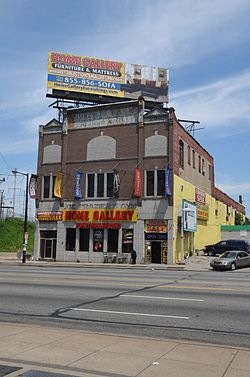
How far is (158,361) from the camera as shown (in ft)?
21.6

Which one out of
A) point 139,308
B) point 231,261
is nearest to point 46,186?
point 231,261

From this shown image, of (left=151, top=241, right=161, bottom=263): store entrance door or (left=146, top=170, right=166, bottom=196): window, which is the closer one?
(left=151, top=241, right=161, bottom=263): store entrance door

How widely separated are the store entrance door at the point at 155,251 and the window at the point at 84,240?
6.37m

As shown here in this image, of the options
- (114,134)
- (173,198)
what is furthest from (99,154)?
(173,198)

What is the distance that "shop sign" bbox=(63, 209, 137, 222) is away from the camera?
38.2 meters

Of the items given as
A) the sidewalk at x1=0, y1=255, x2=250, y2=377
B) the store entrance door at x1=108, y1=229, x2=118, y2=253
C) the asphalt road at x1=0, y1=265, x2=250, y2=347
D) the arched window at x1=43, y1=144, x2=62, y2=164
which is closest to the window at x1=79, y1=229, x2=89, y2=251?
the store entrance door at x1=108, y1=229, x2=118, y2=253

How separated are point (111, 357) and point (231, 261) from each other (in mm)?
24772

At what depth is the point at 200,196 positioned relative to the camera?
47.8 meters

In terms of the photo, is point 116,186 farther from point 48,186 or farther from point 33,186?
point 33,186

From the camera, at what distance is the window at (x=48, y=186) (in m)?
42.5

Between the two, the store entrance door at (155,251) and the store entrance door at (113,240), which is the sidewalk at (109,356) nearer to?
the store entrance door at (155,251)

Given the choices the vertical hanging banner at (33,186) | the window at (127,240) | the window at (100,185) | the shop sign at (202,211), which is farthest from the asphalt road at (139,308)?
the shop sign at (202,211)

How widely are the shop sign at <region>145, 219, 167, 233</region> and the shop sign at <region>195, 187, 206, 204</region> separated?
396 inches

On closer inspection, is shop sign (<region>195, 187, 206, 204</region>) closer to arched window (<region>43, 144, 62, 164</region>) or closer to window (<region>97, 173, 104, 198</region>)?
window (<region>97, 173, 104, 198</region>)
